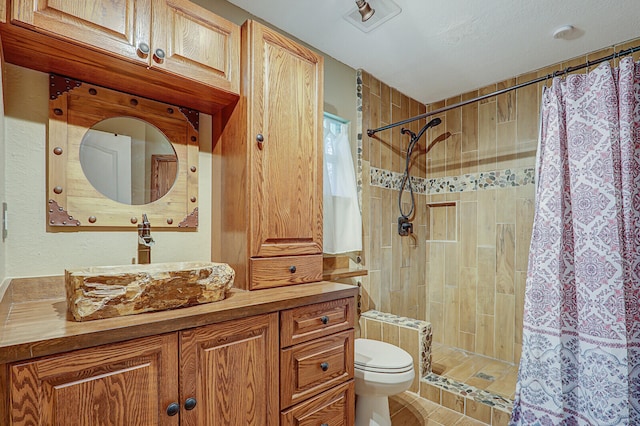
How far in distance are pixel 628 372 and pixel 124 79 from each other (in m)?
2.64

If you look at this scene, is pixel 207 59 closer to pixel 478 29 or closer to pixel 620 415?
pixel 478 29

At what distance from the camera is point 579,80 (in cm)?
174

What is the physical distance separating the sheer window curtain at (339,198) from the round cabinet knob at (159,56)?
116 cm

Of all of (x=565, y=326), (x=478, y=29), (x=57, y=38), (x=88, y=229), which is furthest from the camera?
(x=478, y=29)

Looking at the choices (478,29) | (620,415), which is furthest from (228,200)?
(620,415)

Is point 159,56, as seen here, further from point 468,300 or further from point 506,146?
point 468,300

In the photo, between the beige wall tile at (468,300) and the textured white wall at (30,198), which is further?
the beige wall tile at (468,300)

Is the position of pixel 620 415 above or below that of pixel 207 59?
below

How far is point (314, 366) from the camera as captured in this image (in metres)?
1.37

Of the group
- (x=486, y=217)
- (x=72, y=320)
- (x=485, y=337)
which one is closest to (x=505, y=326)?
(x=485, y=337)

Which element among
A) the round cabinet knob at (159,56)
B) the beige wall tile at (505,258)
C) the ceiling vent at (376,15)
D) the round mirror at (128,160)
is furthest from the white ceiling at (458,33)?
the beige wall tile at (505,258)

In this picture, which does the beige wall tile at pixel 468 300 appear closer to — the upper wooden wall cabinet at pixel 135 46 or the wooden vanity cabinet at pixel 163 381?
the wooden vanity cabinet at pixel 163 381

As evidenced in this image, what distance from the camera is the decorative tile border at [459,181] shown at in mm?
2583

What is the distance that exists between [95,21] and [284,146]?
85 cm
